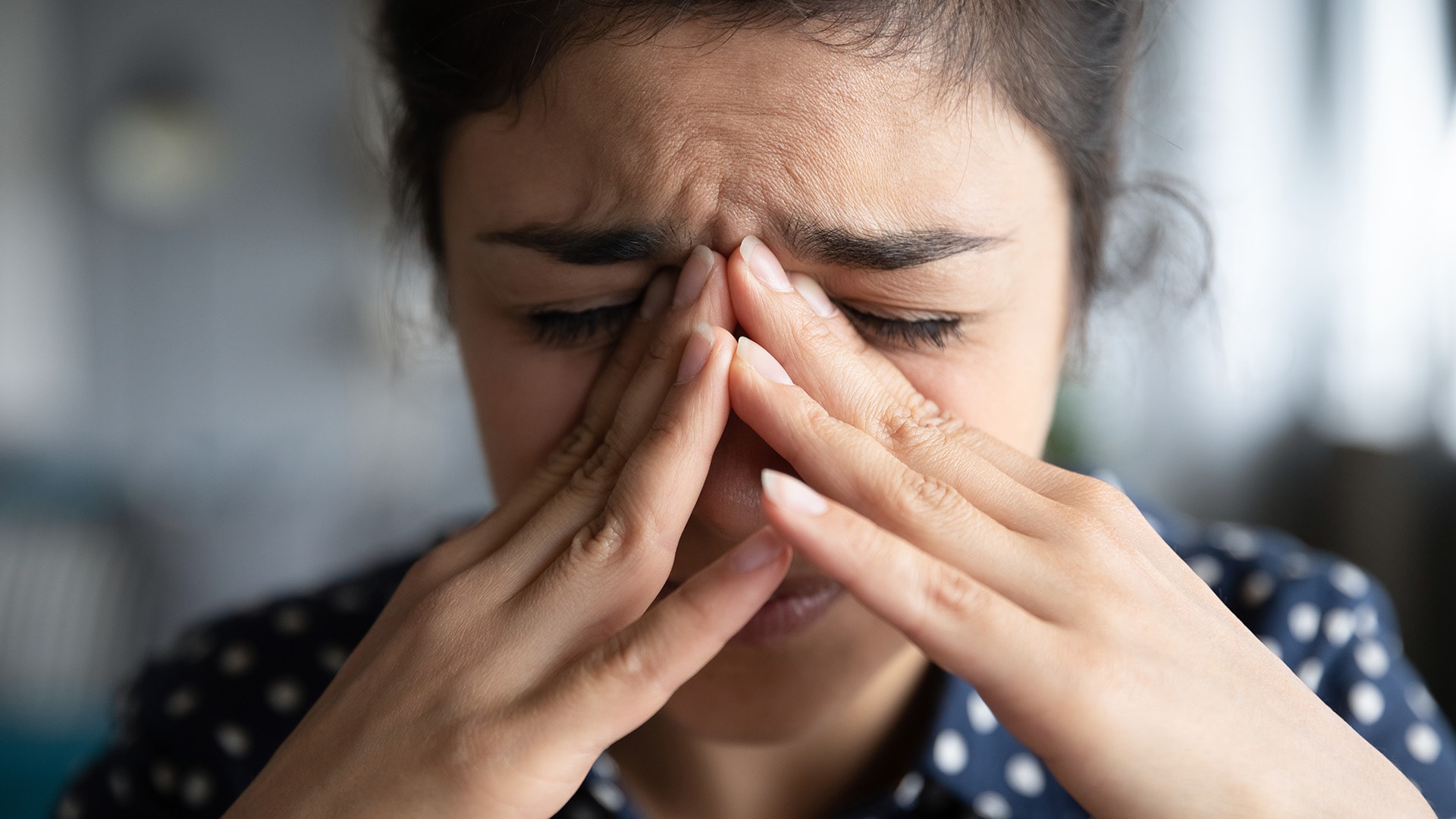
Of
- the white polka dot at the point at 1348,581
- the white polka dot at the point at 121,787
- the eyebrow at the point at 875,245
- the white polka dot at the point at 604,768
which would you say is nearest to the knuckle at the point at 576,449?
the eyebrow at the point at 875,245

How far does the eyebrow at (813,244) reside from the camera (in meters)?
0.73

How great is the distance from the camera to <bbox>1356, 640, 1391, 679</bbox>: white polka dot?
1.15m

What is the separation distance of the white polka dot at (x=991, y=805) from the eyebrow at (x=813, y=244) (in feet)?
1.73

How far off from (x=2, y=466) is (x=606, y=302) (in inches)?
195

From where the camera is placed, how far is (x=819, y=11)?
72 cm

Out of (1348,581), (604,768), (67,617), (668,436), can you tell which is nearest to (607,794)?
(604,768)

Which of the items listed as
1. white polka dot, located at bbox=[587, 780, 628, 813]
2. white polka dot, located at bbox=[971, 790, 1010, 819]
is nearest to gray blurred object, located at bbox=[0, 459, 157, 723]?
white polka dot, located at bbox=[587, 780, 628, 813]

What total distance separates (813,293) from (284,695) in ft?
2.61

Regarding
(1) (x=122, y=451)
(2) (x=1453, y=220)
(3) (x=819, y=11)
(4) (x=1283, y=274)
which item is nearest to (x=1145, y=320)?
(3) (x=819, y=11)

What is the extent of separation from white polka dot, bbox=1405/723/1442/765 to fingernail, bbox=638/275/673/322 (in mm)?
937

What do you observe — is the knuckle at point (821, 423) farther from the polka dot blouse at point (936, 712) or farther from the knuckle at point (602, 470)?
the polka dot blouse at point (936, 712)

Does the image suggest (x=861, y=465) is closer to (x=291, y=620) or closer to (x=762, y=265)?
(x=762, y=265)

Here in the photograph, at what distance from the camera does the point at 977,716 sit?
1.01 meters

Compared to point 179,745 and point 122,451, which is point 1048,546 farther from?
point 122,451
